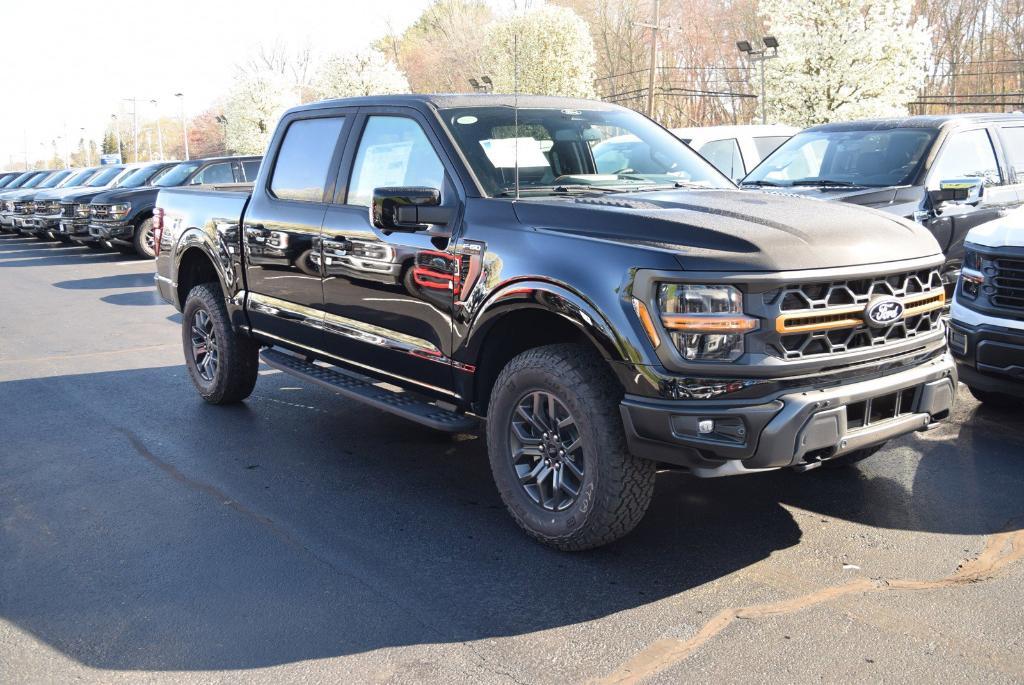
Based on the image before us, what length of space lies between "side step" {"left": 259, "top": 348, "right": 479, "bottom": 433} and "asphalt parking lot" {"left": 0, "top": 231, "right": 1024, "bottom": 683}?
448mm

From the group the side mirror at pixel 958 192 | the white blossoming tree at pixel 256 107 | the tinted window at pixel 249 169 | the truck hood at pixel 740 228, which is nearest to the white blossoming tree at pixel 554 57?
the white blossoming tree at pixel 256 107

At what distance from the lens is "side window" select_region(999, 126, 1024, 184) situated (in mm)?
8742

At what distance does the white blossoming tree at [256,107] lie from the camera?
45.8 metres

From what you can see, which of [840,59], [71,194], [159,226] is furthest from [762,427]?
[840,59]

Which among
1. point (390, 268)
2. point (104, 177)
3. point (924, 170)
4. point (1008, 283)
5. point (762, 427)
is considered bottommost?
point (762, 427)

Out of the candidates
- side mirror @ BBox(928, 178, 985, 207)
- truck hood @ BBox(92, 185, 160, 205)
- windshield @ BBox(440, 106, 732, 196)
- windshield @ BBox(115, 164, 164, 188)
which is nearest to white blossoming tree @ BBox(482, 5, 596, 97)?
windshield @ BBox(115, 164, 164, 188)

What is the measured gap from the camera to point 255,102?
45969 millimetres

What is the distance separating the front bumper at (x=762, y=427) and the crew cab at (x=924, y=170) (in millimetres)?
4361

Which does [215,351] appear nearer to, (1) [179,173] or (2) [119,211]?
(1) [179,173]

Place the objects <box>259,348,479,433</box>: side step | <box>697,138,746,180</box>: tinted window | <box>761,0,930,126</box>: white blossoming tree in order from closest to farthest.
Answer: <box>259,348,479,433</box>: side step, <box>697,138,746,180</box>: tinted window, <box>761,0,930,126</box>: white blossoming tree

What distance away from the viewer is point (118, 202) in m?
18.3

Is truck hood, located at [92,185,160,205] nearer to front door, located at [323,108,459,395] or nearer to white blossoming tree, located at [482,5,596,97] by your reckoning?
front door, located at [323,108,459,395]

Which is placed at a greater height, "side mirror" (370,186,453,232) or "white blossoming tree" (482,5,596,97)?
"white blossoming tree" (482,5,596,97)

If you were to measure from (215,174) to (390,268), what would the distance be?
14.1m
